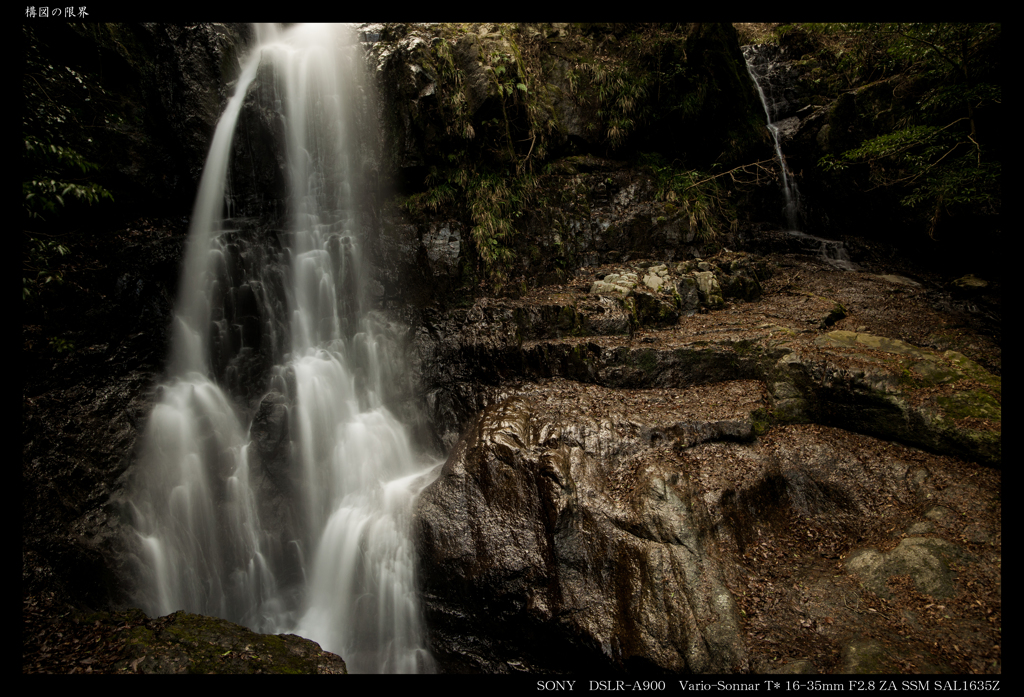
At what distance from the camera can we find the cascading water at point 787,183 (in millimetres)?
10070

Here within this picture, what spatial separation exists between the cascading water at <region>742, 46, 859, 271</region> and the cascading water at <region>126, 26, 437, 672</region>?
10.3 meters

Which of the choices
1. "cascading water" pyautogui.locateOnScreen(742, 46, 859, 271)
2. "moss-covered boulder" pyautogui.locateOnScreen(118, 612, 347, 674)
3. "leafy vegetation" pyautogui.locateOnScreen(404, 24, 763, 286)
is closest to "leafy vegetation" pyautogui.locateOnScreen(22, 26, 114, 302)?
"moss-covered boulder" pyautogui.locateOnScreen(118, 612, 347, 674)

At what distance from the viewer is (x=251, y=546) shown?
6.70m

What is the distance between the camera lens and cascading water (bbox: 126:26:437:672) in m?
6.09

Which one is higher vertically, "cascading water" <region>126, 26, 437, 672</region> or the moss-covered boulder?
"cascading water" <region>126, 26, 437, 672</region>

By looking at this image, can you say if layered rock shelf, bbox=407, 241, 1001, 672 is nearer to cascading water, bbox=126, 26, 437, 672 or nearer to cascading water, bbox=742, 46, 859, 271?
cascading water, bbox=126, 26, 437, 672

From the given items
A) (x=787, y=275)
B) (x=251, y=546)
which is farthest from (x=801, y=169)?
(x=251, y=546)

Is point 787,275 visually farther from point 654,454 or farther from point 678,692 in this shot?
point 678,692

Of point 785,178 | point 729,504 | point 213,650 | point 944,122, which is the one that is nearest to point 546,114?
point 785,178

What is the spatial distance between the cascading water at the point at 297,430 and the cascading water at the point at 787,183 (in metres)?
10.3

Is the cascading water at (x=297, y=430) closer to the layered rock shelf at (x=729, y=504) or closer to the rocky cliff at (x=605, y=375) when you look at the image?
the rocky cliff at (x=605, y=375)

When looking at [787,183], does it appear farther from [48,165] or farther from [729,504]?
[48,165]

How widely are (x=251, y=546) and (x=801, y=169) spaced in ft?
47.4

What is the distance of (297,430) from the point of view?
7.59m
